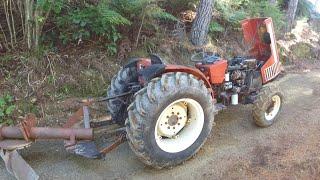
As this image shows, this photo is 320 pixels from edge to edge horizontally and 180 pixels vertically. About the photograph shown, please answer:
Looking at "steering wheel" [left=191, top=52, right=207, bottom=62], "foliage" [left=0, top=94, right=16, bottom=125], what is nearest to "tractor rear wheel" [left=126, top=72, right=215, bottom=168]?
"steering wheel" [left=191, top=52, right=207, bottom=62]

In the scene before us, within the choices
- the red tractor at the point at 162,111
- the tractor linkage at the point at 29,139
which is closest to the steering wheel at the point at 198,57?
the red tractor at the point at 162,111

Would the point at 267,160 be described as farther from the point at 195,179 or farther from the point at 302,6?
the point at 302,6

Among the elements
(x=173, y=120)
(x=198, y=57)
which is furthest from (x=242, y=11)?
(x=173, y=120)

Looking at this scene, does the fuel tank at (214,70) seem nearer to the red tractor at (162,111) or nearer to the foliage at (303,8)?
the red tractor at (162,111)

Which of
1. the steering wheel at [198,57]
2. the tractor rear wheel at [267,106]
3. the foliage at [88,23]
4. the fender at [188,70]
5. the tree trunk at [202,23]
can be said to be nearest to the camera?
the fender at [188,70]

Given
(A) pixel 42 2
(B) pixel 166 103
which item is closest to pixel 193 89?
(B) pixel 166 103

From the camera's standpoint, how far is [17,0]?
591 centimetres

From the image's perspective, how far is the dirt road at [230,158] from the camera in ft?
13.3

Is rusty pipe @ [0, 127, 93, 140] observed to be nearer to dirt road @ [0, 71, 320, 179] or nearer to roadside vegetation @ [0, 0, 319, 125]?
dirt road @ [0, 71, 320, 179]

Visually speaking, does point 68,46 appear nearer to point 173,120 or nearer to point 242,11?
point 173,120

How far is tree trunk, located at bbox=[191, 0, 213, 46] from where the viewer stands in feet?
25.1

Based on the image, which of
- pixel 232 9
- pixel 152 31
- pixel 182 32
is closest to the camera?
pixel 152 31

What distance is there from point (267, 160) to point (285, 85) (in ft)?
12.1

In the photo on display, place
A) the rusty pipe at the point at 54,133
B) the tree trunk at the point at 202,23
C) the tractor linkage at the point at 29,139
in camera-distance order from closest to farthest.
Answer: the tractor linkage at the point at 29,139, the rusty pipe at the point at 54,133, the tree trunk at the point at 202,23
